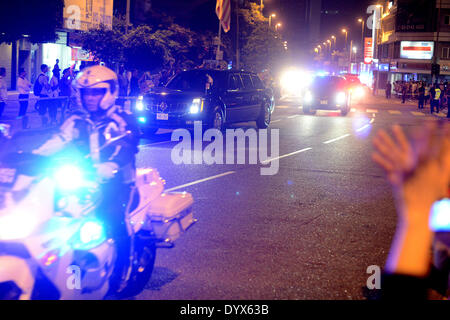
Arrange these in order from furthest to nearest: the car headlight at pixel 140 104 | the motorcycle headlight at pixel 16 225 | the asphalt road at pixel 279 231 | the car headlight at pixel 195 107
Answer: the car headlight at pixel 140 104 → the car headlight at pixel 195 107 → the asphalt road at pixel 279 231 → the motorcycle headlight at pixel 16 225

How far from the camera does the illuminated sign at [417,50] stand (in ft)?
261

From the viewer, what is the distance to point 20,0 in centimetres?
2256

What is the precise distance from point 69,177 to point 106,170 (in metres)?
0.27

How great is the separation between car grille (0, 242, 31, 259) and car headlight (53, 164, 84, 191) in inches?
21.8

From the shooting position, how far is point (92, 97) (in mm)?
4703

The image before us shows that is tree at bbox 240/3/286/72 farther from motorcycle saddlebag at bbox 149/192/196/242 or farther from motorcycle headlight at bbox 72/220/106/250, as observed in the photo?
motorcycle headlight at bbox 72/220/106/250

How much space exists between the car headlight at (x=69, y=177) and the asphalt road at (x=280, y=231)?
3.93 feet

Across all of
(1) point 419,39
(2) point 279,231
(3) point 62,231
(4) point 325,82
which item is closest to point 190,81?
(4) point 325,82

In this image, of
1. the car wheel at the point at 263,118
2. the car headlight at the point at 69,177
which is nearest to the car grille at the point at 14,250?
the car headlight at the point at 69,177

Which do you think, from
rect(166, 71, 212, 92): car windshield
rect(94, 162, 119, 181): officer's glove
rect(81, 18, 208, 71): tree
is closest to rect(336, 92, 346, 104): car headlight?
rect(81, 18, 208, 71): tree

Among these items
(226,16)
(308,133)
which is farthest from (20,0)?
(226,16)

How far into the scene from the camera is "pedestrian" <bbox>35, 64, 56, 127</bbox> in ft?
61.9

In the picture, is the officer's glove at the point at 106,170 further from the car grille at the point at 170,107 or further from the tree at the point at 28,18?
the tree at the point at 28,18

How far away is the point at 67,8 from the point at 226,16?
28.6ft
